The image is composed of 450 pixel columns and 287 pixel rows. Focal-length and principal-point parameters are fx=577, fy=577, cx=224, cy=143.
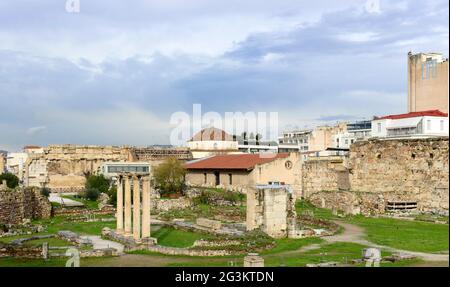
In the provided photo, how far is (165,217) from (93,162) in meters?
43.5

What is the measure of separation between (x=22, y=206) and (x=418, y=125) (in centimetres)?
3148

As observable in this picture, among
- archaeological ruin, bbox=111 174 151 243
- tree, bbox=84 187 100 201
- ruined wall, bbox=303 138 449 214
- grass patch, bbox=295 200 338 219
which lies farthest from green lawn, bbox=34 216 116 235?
ruined wall, bbox=303 138 449 214

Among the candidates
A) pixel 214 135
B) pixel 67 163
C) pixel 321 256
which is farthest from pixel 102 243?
pixel 214 135

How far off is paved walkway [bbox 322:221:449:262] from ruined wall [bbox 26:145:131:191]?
4105 cm

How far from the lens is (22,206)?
116 feet

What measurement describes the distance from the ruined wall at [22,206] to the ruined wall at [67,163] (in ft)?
92.2

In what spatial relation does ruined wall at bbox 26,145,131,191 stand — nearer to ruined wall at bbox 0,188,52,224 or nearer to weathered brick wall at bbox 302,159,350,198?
weathered brick wall at bbox 302,159,350,198

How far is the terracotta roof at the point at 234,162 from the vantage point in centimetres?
4962

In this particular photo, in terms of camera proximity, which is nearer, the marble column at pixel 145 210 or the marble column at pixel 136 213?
the marble column at pixel 136 213

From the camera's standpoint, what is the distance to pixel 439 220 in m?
34.5

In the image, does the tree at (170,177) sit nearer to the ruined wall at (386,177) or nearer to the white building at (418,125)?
the ruined wall at (386,177)

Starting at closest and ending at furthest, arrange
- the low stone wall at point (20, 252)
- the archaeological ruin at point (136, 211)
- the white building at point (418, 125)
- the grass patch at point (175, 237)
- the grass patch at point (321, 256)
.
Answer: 1. the grass patch at point (321, 256)
2. the low stone wall at point (20, 252)
3. the archaeological ruin at point (136, 211)
4. the grass patch at point (175, 237)
5. the white building at point (418, 125)

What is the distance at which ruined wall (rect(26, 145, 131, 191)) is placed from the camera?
222 feet

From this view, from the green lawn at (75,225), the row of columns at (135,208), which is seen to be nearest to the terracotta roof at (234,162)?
the green lawn at (75,225)
